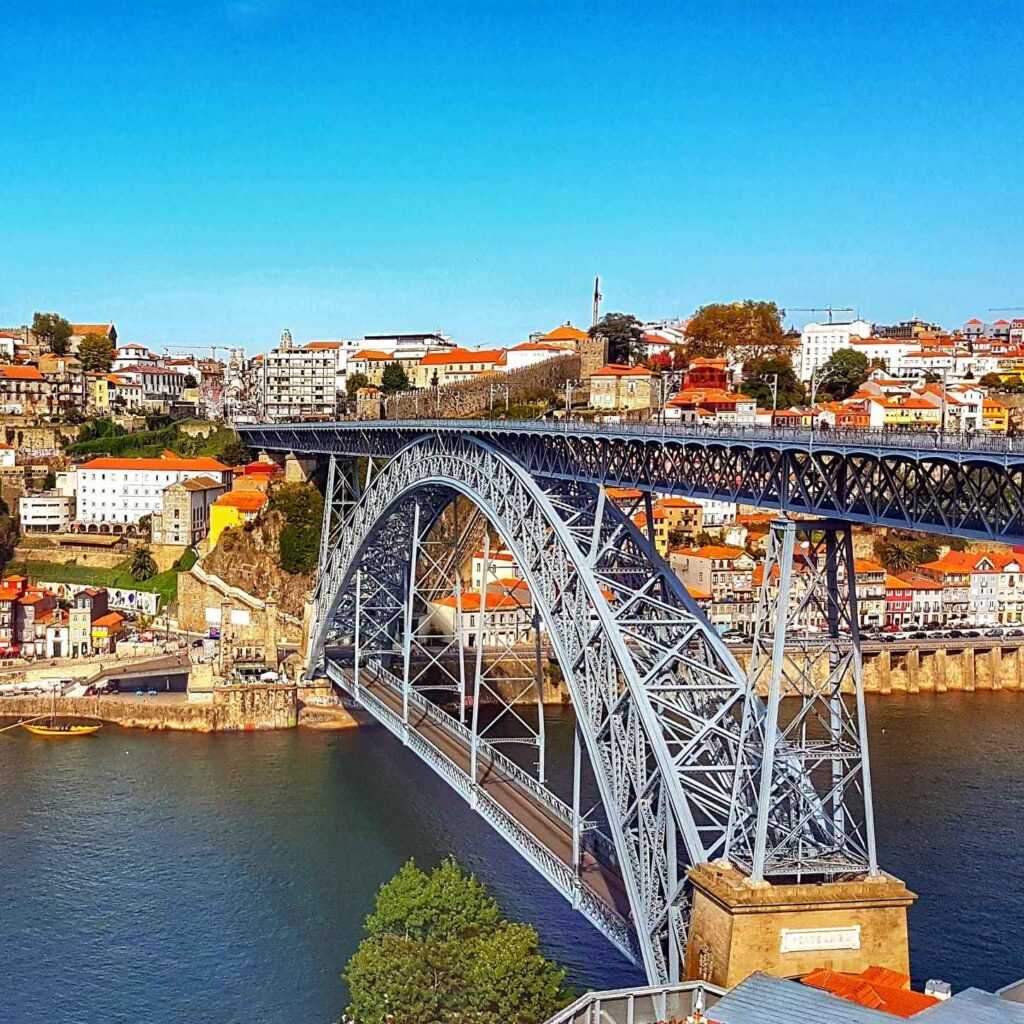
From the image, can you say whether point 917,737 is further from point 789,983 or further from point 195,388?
point 195,388

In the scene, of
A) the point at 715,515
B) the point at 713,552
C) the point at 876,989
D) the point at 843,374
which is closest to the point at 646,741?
the point at 876,989

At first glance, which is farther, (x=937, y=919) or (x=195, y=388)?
(x=195, y=388)

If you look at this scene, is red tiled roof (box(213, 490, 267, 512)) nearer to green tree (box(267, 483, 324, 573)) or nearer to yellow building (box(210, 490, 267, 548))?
yellow building (box(210, 490, 267, 548))

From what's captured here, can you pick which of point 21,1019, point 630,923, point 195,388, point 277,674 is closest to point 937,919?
point 630,923

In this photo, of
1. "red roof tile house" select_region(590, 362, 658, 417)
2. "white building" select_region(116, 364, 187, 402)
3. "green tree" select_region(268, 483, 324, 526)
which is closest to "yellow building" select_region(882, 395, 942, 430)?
"red roof tile house" select_region(590, 362, 658, 417)

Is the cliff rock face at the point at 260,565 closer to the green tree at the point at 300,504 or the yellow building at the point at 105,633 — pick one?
the green tree at the point at 300,504
